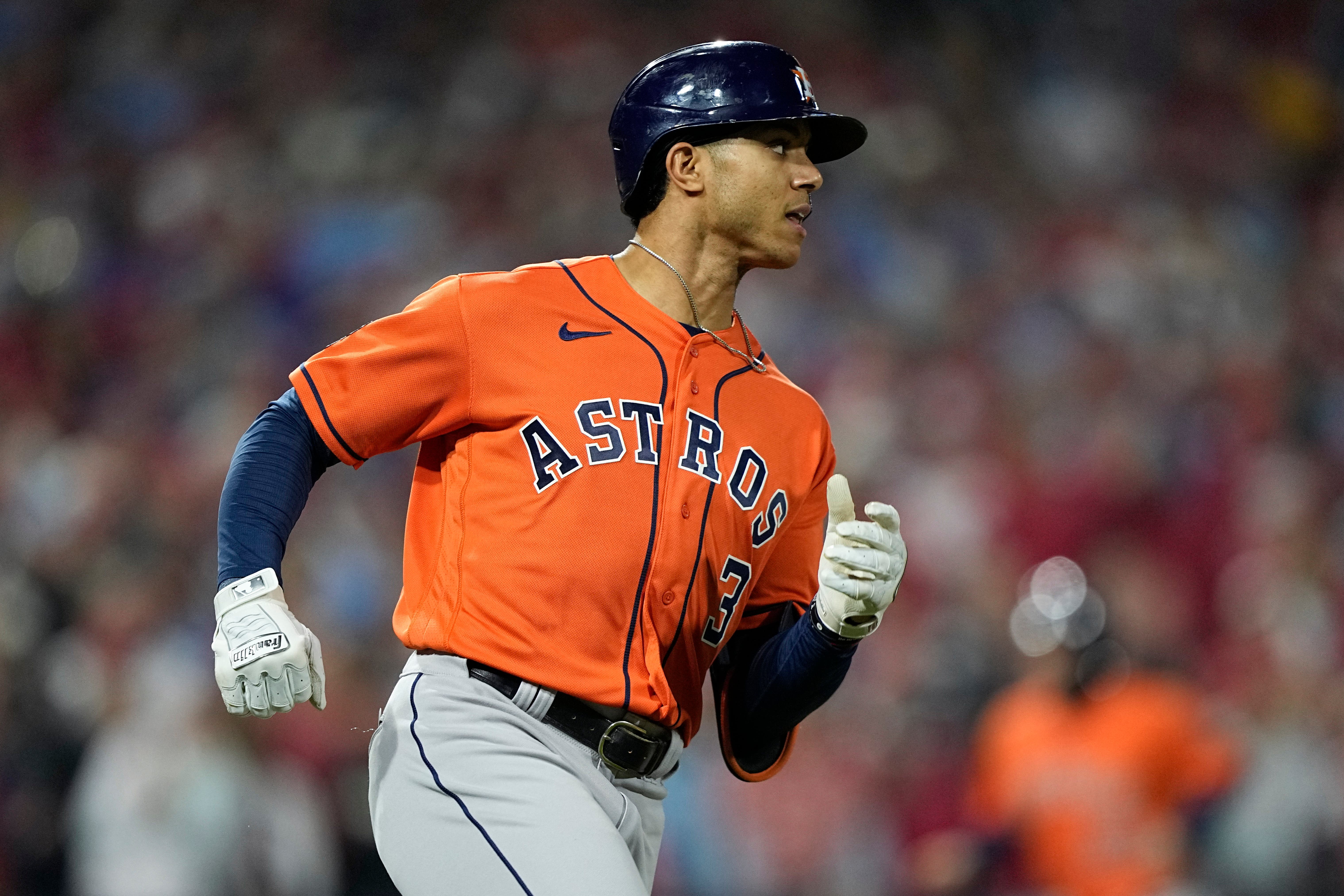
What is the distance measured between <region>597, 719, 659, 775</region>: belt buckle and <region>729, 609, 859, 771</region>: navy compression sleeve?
299mm

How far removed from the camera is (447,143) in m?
7.70

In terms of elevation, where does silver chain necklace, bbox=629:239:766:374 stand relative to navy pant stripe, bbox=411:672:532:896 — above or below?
above

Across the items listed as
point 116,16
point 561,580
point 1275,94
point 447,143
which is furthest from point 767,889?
point 116,16

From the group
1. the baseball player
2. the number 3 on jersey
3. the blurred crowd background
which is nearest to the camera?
the baseball player

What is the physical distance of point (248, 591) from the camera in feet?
6.47

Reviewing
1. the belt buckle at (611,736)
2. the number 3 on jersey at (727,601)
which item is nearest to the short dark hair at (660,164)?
the number 3 on jersey at (727,601)

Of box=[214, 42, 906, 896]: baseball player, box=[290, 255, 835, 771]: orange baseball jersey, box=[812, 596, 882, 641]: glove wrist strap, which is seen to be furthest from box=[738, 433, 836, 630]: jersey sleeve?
box=[812, 596, 882, 641]: glove wrist strap

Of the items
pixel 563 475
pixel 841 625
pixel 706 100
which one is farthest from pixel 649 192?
pixel 841 625

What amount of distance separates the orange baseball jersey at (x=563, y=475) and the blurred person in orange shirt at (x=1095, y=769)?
2.53 metres

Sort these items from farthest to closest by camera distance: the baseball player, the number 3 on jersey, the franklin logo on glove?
the number 3 on jersey < the baseball player < the franklin logo on glove

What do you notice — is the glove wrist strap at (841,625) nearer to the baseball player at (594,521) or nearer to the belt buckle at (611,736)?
the baseball player at (594,521)

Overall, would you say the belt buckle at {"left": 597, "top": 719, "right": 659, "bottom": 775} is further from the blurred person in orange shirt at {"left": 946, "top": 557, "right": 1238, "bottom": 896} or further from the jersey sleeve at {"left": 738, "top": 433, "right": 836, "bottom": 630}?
the blurred person in orange shirt at {"left": 946, "top": 557, "right": 1238, "bottom": 896}

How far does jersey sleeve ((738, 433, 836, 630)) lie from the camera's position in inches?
103

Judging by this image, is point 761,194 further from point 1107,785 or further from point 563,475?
point 1107,785
